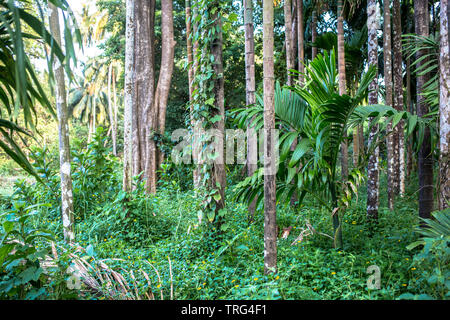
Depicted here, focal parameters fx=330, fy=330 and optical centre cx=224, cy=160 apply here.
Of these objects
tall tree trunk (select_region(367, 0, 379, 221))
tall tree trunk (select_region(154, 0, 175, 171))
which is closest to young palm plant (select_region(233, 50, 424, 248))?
tall tree trunk (select_region(367, 0, 379, 221))

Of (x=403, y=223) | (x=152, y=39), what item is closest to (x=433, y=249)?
(x=403, y=223)

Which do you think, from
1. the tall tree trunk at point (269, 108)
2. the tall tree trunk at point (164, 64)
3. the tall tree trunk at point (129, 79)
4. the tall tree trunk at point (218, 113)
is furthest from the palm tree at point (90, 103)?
the tall tree trunk at point (269, 108)

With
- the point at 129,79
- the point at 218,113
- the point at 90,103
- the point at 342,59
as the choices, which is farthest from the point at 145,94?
the point at 90,103

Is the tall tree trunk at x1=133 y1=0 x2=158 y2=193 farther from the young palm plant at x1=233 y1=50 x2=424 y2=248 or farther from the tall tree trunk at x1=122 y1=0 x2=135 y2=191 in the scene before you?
the young palm plant at x1=233 y1=50 x2=424 y2=248

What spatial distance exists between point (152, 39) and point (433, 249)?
9.25 meters

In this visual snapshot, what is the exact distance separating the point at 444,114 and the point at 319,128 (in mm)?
1203

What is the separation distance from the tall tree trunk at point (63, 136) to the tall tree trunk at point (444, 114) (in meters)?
4.55

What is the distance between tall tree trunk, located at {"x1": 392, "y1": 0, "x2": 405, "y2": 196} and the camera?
7594 mm

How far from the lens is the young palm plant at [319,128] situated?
11.2 ft

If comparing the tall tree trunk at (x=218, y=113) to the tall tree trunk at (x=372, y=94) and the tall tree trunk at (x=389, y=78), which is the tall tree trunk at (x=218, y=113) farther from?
the tall tree trunk at (x=389, y=78)

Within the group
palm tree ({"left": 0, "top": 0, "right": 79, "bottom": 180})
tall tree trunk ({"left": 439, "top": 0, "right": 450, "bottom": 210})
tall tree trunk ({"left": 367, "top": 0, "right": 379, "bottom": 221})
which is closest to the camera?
palm tree ({"left": 0, "top": 0, "right": 79, "bottom": 180})

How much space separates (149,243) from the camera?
499 centimetres

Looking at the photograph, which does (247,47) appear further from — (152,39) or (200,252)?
(152,39)

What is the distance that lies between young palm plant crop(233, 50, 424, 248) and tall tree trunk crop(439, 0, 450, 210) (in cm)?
25
